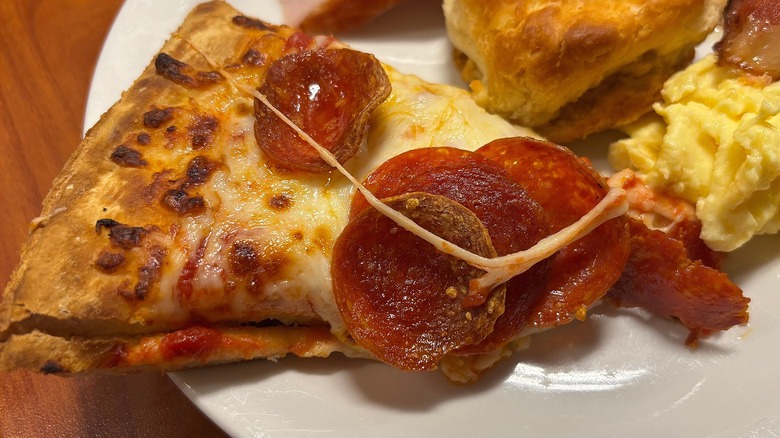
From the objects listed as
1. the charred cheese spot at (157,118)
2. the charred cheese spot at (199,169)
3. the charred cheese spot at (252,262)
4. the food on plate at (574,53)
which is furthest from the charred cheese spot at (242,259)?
the food on plate at (574,53)

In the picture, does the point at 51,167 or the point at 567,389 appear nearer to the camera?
the point at 567,389

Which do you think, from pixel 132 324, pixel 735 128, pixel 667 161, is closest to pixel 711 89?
pixel 735 128

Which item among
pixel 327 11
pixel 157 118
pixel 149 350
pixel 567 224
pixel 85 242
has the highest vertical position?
pixel 327 11

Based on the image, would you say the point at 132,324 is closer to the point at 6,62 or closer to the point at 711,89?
the point at 6,62

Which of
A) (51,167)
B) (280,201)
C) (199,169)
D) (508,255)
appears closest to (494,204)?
(508,255)

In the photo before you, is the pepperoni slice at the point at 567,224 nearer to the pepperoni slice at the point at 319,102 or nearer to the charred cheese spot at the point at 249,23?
the pepperoni slice at the point at 319,102

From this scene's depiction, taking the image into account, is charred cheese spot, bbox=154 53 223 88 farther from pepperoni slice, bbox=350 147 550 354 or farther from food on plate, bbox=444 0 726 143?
food on plate, bbox=444 0 726 143

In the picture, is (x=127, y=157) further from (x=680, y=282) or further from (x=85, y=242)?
(x=680, y=282)
